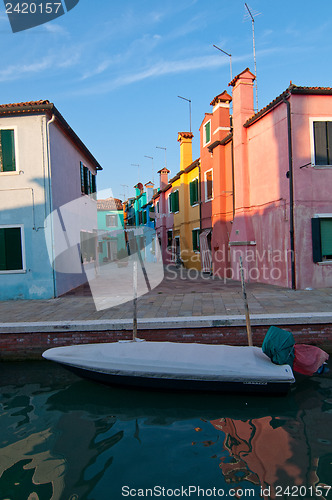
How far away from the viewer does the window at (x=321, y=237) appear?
35.4 feet

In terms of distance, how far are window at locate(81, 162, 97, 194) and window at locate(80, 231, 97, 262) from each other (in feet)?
6.69

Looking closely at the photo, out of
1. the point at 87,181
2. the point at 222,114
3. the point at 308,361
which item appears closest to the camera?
the point at 308,361

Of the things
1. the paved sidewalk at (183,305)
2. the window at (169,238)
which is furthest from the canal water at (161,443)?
the window at (169,238)

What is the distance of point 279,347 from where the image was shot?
5406 mm

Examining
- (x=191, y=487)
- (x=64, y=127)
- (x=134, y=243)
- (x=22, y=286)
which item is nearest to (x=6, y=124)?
(x=64, y=127)

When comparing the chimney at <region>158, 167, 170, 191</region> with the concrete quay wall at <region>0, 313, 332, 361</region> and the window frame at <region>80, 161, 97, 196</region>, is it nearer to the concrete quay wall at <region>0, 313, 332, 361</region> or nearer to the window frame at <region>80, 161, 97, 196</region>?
the window frame at <region>80, 161, 97, 196</region>

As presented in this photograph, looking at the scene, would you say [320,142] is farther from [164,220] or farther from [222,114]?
[164,220]

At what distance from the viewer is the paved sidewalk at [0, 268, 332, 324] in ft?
25.5

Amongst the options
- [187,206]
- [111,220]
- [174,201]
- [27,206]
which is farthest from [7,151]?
[111,220]

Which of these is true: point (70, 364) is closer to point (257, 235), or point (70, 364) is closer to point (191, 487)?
point (191, 487)

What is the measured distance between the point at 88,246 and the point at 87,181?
319 centimetres

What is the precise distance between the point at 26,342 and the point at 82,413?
272 cm

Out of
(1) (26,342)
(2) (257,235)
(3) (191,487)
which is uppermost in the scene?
(2) (257,235)

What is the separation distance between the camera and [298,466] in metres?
3.84
